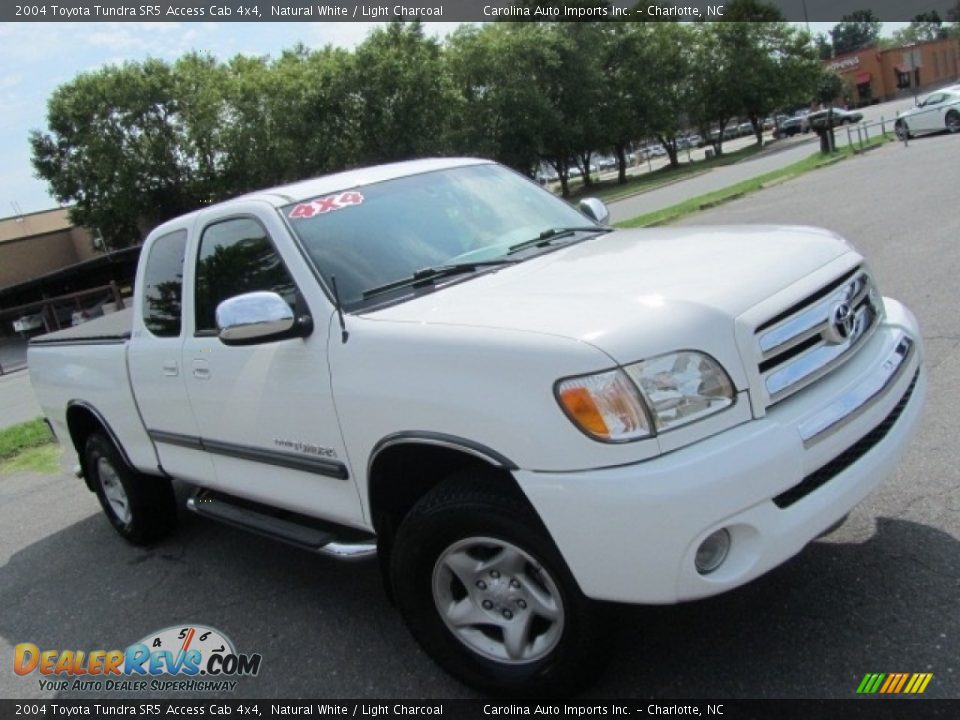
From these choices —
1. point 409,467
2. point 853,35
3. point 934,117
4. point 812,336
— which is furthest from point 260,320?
point 853,35

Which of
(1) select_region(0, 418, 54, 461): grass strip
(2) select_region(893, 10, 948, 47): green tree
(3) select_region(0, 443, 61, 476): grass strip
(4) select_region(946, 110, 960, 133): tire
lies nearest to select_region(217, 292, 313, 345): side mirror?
(3) select_region(0, 443, 61, 476): grass strip

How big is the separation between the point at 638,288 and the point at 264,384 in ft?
5.50

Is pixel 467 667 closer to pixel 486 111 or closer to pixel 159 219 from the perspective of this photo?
pixel 486 111

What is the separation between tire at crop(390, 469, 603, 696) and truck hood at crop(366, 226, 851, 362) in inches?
23.5

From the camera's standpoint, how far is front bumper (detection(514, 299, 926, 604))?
2430 millimetres

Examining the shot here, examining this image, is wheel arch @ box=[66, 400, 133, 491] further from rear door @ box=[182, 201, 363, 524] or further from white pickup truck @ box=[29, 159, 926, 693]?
rear door @ box=[182, 201, 363, 524]

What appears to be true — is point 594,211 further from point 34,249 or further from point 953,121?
point 34,249

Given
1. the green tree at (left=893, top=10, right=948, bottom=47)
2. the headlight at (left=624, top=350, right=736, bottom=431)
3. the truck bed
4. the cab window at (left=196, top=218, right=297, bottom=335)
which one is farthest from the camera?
the green tree at (left=893, top=10, right=948, bottom=47)

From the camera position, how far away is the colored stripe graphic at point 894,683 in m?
2.71

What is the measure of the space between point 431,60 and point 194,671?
39125mm

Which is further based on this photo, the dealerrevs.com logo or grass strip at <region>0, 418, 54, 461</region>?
grass strip at <region>0, 418, 54, 461</region>

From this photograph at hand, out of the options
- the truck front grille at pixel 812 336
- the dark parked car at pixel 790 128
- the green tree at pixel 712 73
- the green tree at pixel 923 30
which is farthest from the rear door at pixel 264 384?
the green tree at pixel 923 30

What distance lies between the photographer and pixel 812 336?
9.50 feet

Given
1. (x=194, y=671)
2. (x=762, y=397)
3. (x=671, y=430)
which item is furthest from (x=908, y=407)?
(x=194, y=671)
